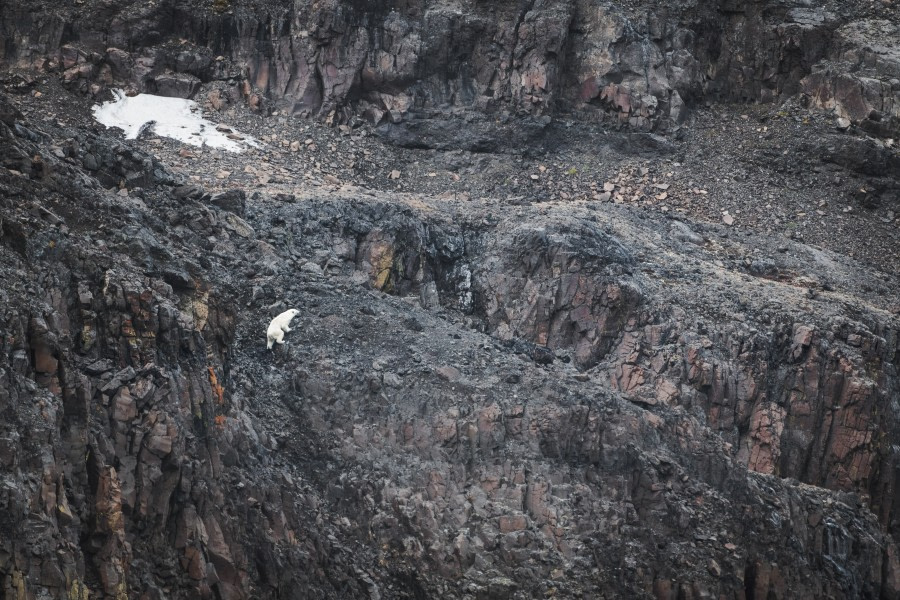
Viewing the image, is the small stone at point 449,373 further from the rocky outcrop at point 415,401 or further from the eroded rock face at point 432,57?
the eroded rock face at point 432,57

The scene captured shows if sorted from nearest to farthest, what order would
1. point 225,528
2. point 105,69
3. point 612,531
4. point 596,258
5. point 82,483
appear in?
point 82,483 < point 225,528 < point 612,531 < point 596,258 < point 105,69

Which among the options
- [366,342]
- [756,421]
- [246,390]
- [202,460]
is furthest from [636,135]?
[202,460]

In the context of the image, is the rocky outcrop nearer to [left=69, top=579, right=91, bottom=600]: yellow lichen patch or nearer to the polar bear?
[left=69, top=579, right=91, bottom=600]: yellow lichen patch

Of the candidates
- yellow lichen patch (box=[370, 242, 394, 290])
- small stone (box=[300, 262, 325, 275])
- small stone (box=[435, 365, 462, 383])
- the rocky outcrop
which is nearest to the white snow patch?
the rocky outcrop

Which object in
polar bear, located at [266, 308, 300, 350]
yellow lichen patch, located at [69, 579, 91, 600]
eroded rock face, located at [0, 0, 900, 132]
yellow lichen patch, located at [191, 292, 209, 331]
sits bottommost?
polar bear, located at [266, 308, 300, 350]

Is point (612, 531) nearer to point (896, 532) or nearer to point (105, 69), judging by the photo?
point (896, 532)

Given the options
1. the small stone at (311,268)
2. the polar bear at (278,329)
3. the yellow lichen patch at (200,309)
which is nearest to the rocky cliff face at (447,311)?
the yellow lichen patch at (200,309)

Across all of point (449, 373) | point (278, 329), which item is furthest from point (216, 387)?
point (449, 373)
